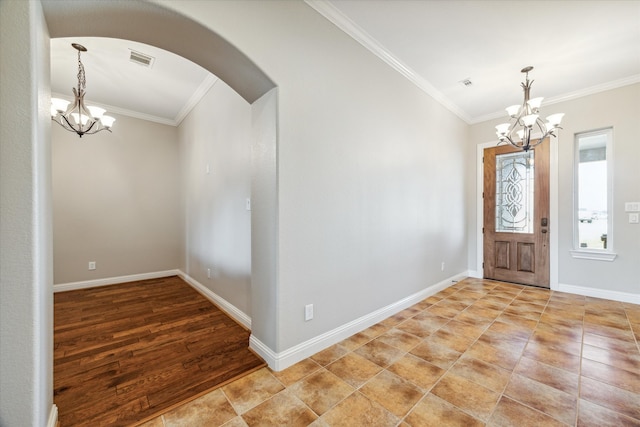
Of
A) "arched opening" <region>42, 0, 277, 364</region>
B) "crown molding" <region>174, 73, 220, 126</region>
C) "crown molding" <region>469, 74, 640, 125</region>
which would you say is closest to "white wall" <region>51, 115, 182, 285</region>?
"crown molding" <region>174, 73, 220, 126</region>

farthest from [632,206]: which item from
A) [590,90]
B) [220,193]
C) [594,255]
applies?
[220,193]

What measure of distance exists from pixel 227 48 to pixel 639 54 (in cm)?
431

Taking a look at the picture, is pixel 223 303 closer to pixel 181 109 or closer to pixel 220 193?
pixel 220 193

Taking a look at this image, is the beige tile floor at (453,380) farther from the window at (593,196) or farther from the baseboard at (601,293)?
the window at (593,196)

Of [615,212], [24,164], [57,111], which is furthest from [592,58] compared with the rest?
[57,111]

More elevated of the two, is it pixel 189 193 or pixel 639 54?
pixel 639 54

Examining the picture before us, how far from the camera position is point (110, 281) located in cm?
416

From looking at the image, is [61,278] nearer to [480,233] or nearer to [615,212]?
[480,233]

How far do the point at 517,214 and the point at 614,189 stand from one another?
109 centimetres

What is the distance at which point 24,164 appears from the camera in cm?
106

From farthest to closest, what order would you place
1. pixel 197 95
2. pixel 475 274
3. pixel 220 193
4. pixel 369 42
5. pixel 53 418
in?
pixel 475 274 < pixel 197 95 < pixel 220 193 < pixel 369 42 < pixel 53 418

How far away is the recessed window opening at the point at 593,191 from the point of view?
11.3 ft

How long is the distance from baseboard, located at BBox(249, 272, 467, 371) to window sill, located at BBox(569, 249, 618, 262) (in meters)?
2.70

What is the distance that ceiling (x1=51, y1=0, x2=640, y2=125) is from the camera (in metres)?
2.17
